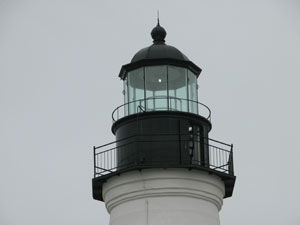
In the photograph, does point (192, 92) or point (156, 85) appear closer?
point (156, 85)

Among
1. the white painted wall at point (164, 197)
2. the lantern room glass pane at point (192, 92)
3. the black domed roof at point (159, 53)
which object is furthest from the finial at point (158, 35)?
the white painted wall at point (164, 197)

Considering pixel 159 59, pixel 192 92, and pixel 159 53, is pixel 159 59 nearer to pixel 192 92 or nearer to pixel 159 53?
pixel 159 53

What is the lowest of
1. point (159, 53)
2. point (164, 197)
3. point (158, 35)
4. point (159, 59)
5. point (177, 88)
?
point (164, 197)

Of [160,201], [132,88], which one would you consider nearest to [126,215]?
[160,201]

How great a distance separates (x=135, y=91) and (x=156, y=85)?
0.52 meters

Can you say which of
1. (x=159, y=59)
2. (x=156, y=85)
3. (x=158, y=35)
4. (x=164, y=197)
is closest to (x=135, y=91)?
(x=156, y=85)

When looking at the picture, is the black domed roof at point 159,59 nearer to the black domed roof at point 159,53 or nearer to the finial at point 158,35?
the black domed roof at point 159,53

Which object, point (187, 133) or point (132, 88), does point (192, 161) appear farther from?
point (132, 88)

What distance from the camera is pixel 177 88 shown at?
29.1m

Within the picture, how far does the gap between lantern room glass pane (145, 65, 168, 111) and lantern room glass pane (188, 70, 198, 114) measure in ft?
2.02

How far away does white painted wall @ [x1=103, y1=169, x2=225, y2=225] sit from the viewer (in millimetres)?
27969

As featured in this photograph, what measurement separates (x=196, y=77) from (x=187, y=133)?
1866 millimetres

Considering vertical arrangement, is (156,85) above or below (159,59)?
below

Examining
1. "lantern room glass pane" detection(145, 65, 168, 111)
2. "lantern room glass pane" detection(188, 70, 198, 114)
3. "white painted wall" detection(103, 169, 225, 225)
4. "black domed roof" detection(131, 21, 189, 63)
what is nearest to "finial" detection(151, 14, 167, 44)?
"black domed roof" detection(131, 21, 189, 63)
